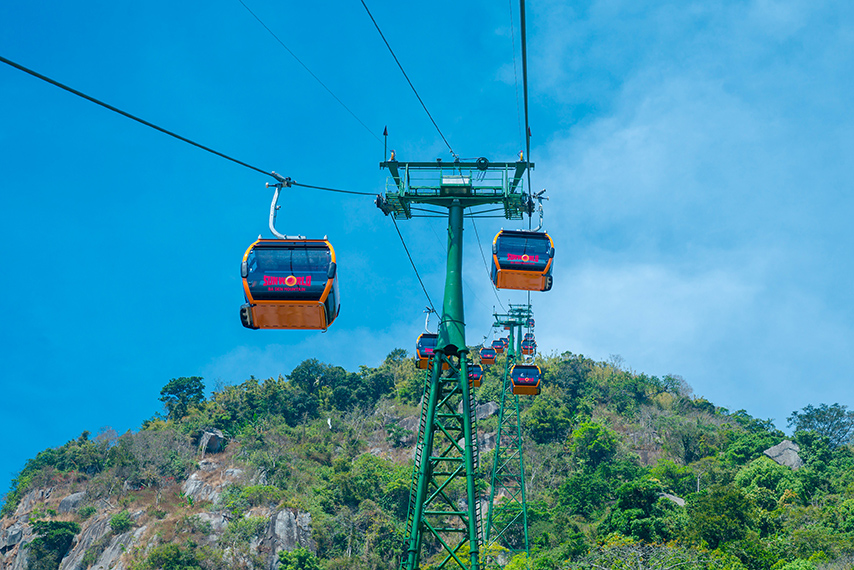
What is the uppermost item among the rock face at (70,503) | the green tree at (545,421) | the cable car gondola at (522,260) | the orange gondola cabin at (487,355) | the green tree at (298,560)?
the green tree at (545,421)

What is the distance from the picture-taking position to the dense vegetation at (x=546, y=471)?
3809cm

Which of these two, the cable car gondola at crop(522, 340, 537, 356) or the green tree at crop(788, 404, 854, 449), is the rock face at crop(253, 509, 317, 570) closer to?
the cable car gondola at crop(522, 340, 537, 356)

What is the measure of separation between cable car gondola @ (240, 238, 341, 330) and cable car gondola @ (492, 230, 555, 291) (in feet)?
17.8

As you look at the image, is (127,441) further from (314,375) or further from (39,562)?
(314,375)

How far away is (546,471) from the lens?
6272 centimetres

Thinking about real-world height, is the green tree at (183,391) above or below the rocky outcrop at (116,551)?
above

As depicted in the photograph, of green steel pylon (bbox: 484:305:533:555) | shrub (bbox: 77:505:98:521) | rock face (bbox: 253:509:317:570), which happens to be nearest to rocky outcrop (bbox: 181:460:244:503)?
shrub (bbox: 77:505:98:521)

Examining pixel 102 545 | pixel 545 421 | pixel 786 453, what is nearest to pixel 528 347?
pixel 545 421

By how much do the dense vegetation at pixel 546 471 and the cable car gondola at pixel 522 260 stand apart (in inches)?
622

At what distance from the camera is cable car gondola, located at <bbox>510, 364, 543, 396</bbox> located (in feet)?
108

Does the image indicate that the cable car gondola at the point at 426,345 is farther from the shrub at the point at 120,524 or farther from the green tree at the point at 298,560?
the shrub at the point at 120,524

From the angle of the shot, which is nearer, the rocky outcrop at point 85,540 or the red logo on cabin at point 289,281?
the red logo on cabin at point 289,281

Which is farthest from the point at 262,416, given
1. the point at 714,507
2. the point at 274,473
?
the point at 714,507

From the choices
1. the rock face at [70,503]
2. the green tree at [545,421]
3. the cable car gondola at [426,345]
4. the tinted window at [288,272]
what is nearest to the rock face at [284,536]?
the rock face at [70,503]
